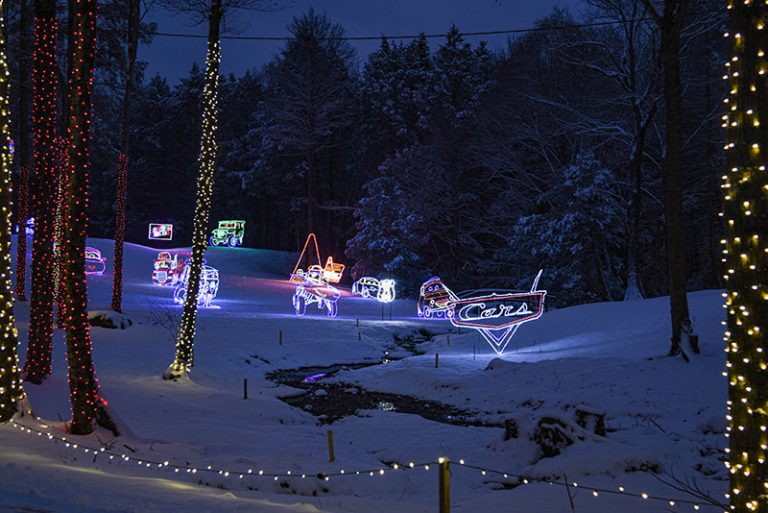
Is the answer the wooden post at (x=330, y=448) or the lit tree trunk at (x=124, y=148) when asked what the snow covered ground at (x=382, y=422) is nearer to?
the wooden post at (x=330, y=448)

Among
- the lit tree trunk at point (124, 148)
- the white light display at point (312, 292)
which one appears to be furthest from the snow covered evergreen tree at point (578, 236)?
the lit tree trunk at point (124, 148)

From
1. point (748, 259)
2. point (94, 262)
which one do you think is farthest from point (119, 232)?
point (94, 262)

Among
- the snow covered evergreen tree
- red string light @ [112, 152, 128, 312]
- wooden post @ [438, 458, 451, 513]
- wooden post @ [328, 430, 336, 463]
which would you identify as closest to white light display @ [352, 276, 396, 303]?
the snow covered evergreen tree

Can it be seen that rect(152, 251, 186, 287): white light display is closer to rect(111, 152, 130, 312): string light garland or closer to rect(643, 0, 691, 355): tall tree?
rect(111, 152, 130, 312): string light garland

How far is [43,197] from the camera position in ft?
40.5

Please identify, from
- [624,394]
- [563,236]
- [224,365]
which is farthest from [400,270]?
[624,394]

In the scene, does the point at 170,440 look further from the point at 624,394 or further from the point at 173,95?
the point at 173,95

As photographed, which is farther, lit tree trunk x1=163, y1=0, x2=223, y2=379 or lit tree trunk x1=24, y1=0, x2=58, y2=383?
lit tree trunk x1=163, y1=0, x2=223, y2=379

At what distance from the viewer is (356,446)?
1174cm

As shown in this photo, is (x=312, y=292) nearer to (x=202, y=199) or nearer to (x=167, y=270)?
(x=167, y=270)

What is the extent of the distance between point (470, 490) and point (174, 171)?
63153 millimetres

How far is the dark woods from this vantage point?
97.8 feet

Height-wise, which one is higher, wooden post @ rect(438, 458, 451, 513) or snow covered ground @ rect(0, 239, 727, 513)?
wooden post @ rect(438, 458, 451, 513)

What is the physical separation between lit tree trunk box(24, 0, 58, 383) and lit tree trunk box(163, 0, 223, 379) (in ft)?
12.6
